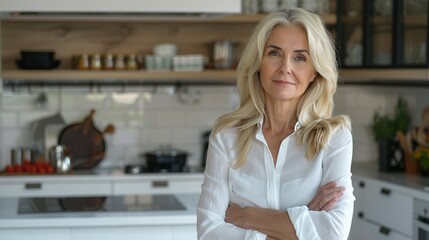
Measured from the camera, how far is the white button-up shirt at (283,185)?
94.4 inches

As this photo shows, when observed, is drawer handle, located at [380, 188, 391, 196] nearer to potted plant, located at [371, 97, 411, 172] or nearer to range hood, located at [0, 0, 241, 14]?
potted plant, located at [371, 97, 411, 172]

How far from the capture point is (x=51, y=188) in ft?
19.6

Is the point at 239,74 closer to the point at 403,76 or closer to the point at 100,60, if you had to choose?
the point at 403,76

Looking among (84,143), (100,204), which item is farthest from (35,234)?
(84,143)

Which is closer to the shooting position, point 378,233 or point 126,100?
point 378,233

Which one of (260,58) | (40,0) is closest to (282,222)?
(260,58)

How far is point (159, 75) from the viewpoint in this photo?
620cm

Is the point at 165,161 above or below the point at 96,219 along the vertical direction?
below

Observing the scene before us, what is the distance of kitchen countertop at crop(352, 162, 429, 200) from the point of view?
16.4 ft

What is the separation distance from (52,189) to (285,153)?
379 centimetres

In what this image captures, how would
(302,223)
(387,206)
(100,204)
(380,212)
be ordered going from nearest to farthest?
(302,223) → (100,204) → (387,206) → (380,212)

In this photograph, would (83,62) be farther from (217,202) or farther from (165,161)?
(217,202)

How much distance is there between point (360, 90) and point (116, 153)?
6.60 feet

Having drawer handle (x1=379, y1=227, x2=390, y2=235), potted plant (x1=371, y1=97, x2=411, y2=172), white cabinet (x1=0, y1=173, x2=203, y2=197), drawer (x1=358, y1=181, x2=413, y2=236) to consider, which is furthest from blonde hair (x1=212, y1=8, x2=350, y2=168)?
potted plant (x1=371, y1=97, x2=411, y2=172)
